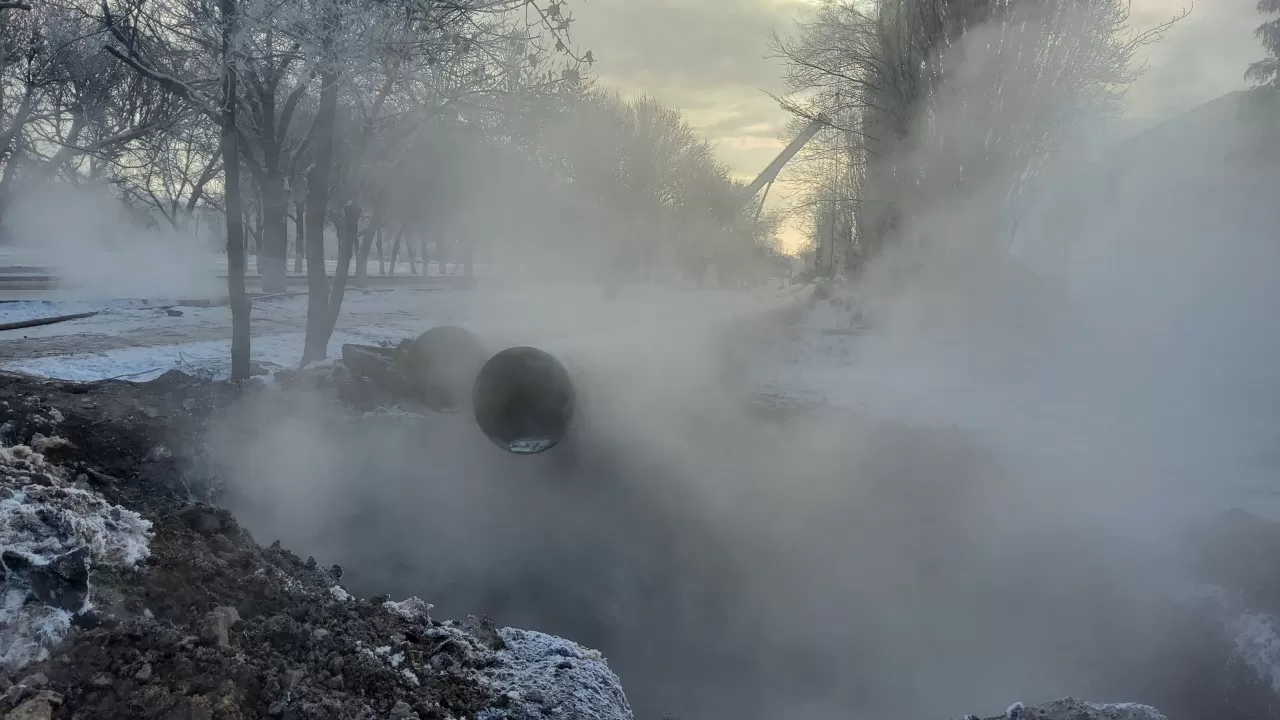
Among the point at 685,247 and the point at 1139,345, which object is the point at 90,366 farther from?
the point at 685,247

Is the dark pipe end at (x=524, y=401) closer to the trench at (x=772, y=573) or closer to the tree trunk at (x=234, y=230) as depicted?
the trench at (x=772, y=573)

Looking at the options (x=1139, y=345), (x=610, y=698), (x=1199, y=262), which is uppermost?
(x=1199, y=262)

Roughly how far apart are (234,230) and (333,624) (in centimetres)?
548

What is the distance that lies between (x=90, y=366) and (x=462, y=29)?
533cm

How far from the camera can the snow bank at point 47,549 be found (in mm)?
2631

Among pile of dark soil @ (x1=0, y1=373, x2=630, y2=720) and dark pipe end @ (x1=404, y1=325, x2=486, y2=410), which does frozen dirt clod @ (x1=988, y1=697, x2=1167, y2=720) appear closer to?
pile of dark soil @ (x1=0, y1=373, x2=630, y2=720)

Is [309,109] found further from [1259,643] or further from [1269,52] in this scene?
[1269,52]

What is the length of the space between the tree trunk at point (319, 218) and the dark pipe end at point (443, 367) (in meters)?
1.27

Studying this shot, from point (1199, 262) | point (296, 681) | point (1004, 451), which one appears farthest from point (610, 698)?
point (1199, 262)

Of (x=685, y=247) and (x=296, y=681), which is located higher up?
(x=685, y=247)

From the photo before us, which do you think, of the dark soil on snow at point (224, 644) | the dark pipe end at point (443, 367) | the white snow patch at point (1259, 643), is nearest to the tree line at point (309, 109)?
the dark pipe end at point (443, 367)

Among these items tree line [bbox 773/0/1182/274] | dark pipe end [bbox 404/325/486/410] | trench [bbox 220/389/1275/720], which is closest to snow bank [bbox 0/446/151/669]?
trench [bbox 220/389/1275/720]

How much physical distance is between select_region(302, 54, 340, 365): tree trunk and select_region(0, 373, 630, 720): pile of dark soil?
449cm

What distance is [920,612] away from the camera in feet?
18.5
